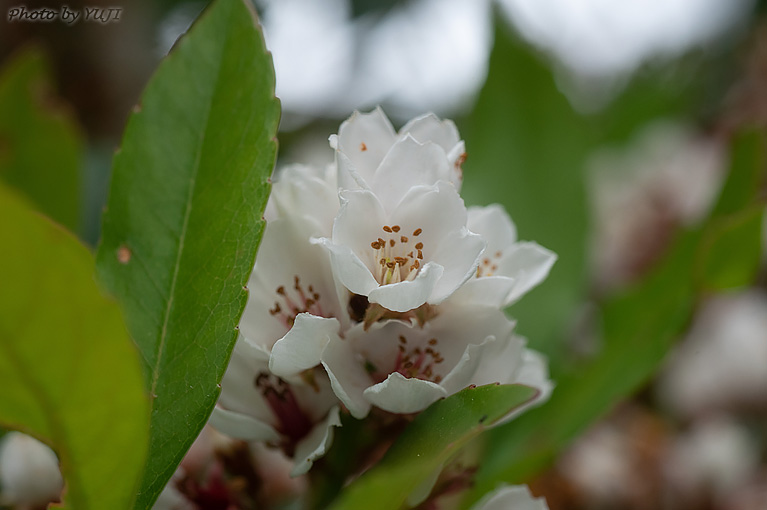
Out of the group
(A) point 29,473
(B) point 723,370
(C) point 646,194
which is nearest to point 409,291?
(A) point 29,473

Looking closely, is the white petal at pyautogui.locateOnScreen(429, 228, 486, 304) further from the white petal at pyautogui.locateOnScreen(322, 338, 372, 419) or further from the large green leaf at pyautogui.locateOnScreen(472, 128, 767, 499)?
the large green leaf at pyautogui.locateOnScreen(472, 128, 767, 499)

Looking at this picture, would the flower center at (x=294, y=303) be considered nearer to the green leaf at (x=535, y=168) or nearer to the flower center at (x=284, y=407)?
the flower center at (x=284, y=407)

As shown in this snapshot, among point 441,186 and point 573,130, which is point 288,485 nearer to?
point 441,186

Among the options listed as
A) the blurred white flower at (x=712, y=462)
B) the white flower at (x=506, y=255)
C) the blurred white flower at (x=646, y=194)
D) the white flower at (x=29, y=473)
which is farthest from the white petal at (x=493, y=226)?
the blurred white flower at (x=646, y=194)

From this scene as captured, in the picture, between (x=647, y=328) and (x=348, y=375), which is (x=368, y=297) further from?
(x=647, y=328)

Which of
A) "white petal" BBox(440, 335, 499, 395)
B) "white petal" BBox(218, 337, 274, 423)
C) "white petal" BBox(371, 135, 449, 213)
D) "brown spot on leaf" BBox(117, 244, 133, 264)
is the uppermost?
"brown spot on leaf" BBox(117, 244, 133, 264)

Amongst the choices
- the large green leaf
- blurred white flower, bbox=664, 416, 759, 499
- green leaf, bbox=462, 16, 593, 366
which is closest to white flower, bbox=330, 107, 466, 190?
the large green leaf

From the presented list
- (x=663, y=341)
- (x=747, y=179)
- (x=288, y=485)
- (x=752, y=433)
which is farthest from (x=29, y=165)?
(x=752, y=433)
